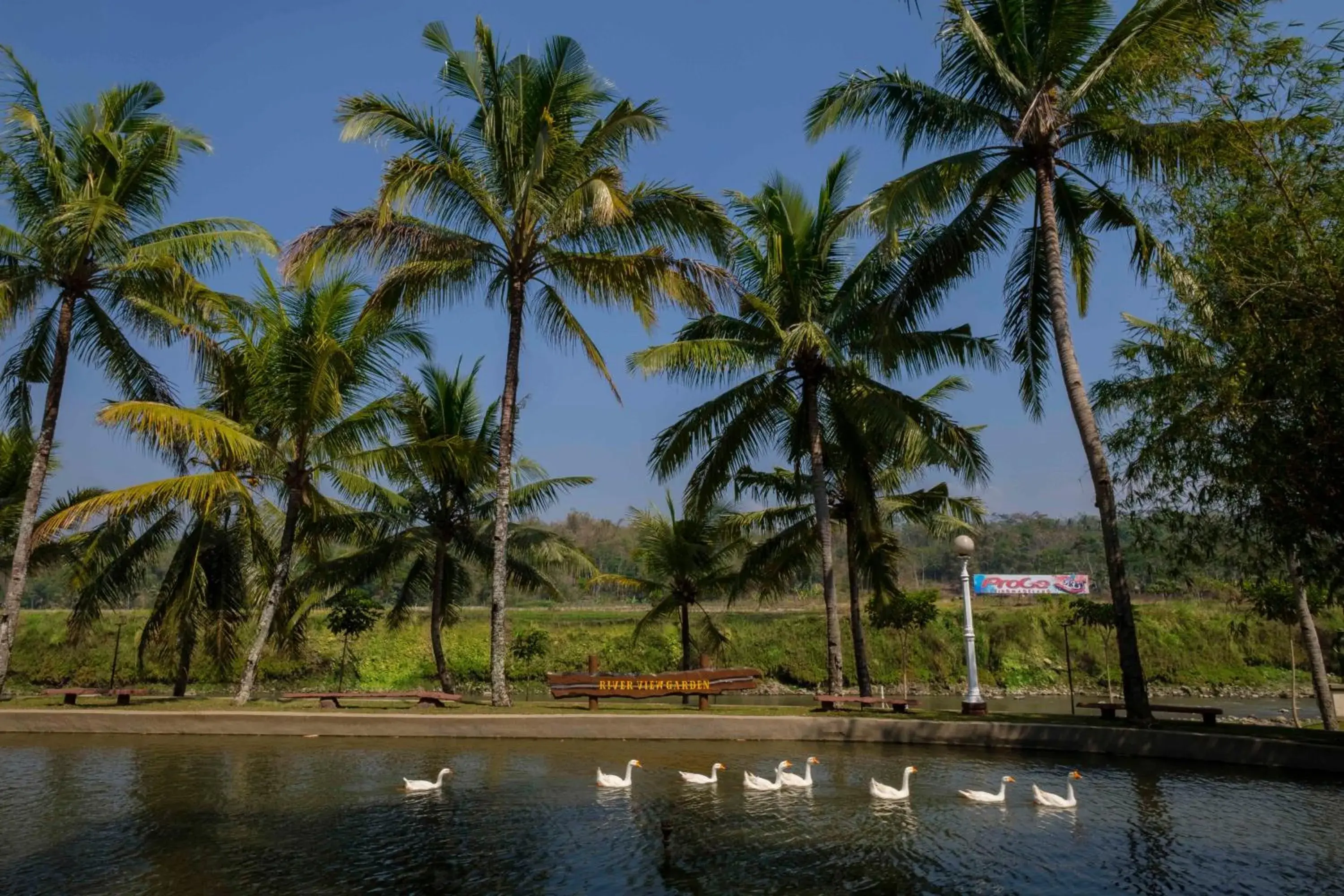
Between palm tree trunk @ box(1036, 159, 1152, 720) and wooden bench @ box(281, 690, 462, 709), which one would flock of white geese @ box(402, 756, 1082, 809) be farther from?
wooden bench @ box(281, 690, 462, 709)

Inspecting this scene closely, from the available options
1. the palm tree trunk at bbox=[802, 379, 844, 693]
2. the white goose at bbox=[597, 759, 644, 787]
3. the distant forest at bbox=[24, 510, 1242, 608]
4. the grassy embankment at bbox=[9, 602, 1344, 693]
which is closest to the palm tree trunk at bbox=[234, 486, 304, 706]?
the white goose at bbox=[597, 759, 644, 787]

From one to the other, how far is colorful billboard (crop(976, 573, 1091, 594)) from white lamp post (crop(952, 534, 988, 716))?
4449 cm

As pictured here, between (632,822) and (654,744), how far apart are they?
5.53 metres

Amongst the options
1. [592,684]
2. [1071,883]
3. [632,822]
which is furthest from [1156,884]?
[592,684]

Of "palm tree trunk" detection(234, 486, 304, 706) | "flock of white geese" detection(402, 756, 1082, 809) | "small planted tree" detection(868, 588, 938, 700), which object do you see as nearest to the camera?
"flock of white geese" detection(402, 756, 1082, 809)

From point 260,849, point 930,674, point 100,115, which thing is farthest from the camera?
point 930,674

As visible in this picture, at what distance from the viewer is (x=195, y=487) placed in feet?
54.4

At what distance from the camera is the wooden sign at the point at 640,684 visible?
57.7ft

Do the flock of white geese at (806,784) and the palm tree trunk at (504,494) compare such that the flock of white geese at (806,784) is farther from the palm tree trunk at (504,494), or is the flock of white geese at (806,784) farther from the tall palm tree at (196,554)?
the tall palm tree at (196,554)

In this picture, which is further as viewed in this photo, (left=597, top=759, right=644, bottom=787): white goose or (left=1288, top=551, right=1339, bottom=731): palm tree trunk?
(left=1288, top=551, right=1339, bottom=731): palm tree trunk

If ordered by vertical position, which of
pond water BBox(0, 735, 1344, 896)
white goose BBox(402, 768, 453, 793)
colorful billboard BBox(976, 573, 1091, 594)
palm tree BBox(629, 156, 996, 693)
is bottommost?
pond water BBox(0, 735, 1344, 896)

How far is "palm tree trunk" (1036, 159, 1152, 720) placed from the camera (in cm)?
1414

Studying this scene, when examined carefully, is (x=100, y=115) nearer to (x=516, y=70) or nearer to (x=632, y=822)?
(x=516, y=70)

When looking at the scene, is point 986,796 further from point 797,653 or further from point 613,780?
point 797,653
